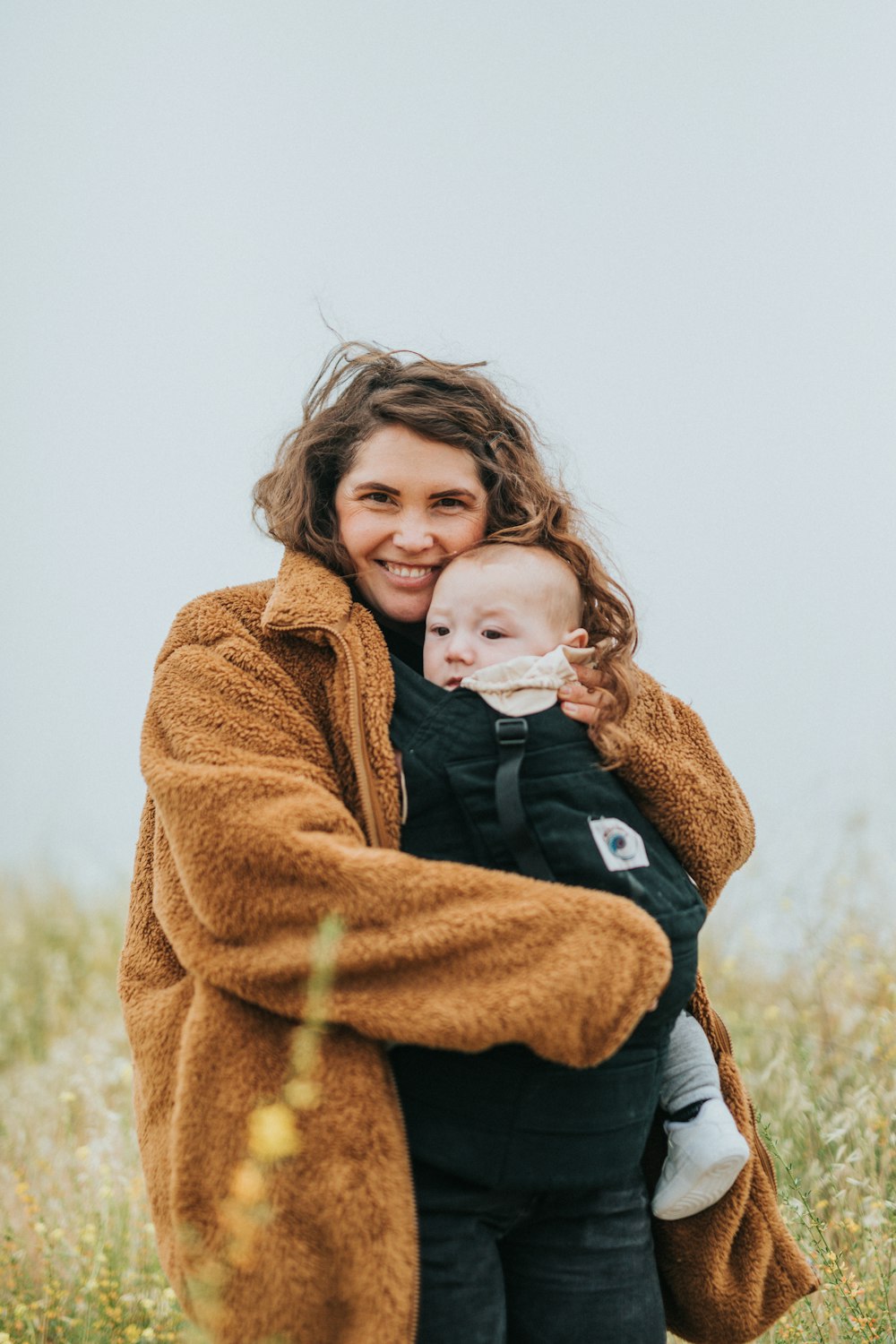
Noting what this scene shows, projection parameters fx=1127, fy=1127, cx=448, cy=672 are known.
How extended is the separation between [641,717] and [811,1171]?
1.56 meters

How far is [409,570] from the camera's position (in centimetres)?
193

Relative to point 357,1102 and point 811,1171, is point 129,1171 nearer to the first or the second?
point 811,1171

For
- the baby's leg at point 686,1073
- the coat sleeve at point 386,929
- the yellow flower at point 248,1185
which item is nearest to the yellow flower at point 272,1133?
the yellow flower at point 248,1185

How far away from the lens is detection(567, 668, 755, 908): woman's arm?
169 cm

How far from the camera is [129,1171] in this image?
3152mm

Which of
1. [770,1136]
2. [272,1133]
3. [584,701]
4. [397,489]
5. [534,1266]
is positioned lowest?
[770,1136]

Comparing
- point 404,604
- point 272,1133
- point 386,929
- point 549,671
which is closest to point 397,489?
point 404,604

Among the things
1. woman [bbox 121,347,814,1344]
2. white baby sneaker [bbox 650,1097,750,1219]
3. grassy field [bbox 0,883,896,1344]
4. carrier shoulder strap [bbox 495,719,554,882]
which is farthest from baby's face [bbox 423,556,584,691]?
grassy field [bbox 0,883,896,1344]

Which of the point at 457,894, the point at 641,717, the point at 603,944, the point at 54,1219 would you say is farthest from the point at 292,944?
the point at 54,1219

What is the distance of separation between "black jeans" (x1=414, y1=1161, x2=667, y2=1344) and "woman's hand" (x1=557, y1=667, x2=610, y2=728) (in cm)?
65

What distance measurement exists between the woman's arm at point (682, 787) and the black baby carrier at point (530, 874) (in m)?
0.04

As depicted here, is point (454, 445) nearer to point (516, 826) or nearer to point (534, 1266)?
point (516, 826)

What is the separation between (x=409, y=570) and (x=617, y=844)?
0.62 m

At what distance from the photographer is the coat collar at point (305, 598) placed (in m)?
1.68
